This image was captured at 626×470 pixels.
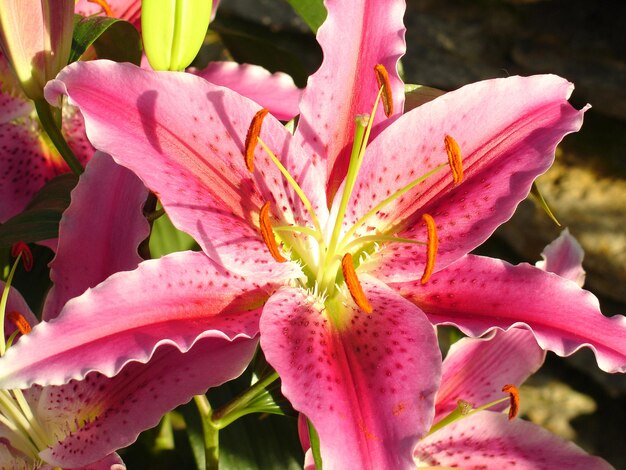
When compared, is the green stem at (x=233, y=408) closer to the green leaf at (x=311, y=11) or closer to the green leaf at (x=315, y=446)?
the green leaf at (x=315, y=446)

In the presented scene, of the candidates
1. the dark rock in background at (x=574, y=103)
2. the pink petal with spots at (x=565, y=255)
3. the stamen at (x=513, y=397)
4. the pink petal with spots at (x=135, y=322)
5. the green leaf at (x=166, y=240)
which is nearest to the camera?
the pink petal with spots at (x=135, y=322)

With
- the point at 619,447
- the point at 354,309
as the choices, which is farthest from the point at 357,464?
the point at 619,447

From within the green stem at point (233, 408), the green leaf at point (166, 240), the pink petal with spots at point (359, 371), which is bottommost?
the green leaf at point (166, 240)

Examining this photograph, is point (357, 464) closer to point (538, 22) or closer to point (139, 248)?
point (139, 248)

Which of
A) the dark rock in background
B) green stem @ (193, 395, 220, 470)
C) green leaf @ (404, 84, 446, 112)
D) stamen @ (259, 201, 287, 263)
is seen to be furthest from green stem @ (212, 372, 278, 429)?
the dark rock in background

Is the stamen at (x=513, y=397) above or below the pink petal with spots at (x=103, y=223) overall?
below

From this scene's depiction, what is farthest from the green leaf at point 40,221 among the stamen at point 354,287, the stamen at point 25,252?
the stamen at point 354,287
